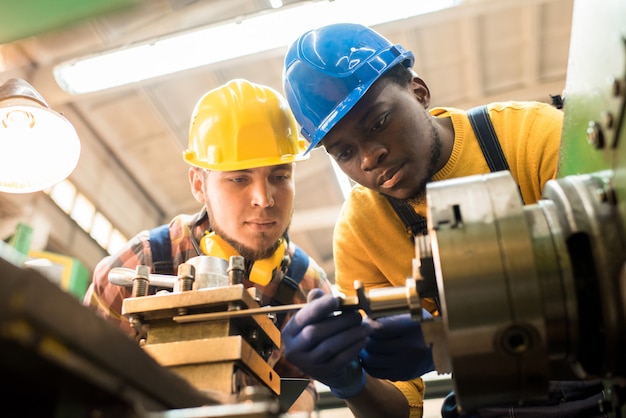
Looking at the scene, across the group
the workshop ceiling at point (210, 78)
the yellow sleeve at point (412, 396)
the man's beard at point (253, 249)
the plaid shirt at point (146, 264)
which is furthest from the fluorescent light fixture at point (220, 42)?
the yellow sleeve at point (412, 396)

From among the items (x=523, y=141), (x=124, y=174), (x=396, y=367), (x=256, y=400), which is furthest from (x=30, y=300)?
(x=124, y=174)

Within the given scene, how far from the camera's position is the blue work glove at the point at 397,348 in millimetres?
1032

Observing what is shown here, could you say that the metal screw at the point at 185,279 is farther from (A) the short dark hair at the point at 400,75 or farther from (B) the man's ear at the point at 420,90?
(B) the man's ear at the point at 420,90

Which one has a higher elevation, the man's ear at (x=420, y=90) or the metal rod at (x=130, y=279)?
the man's ear at (x=420, y=90)

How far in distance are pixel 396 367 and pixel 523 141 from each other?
0.74 metres

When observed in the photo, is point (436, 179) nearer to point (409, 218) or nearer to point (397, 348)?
point (409, 218)

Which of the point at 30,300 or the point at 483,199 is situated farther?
the point at 483,199

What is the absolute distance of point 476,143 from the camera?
5.29 ft

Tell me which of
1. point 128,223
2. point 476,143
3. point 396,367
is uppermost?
point 128,223

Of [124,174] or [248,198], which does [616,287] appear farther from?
[124,174]

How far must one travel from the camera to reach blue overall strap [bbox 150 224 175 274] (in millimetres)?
1920

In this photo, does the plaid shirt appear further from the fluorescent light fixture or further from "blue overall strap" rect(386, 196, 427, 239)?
the fluorescent light fixture

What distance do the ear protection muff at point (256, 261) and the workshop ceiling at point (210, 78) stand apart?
1.89 metres

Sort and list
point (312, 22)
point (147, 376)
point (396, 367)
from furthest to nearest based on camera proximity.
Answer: point (312, 22) < point (396, 367) < point (147, 376)
